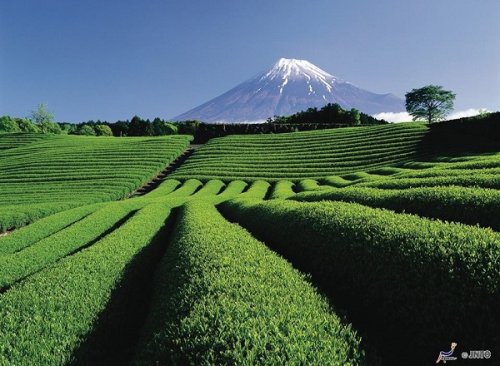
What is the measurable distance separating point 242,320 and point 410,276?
3.75 meters

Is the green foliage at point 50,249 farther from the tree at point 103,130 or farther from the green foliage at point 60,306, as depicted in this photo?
the tree at point 103,130

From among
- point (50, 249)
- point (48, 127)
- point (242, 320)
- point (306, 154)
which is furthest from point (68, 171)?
point (48, 127)

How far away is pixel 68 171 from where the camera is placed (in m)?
59.1

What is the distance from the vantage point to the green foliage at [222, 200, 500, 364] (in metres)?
6.44

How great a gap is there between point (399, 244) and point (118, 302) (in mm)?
7977

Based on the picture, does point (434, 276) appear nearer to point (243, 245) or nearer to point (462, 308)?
point (462, 308)

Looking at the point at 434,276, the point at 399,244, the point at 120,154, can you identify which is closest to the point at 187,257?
the point at 399,244

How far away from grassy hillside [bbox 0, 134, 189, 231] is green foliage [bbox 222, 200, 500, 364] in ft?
96.6

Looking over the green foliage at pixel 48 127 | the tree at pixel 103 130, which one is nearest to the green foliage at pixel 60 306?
the tree at pixel 103 130

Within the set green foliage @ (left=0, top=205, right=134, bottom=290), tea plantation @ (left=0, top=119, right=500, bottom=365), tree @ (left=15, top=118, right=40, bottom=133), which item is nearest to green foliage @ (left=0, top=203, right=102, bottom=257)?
tea plantation @ (left=0, top=119, right=500, bottom=365)

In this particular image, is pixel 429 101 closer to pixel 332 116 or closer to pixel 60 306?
pixel 332 116

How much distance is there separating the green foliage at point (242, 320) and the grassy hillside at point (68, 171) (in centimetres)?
2759

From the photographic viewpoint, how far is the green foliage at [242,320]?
5.64 metres

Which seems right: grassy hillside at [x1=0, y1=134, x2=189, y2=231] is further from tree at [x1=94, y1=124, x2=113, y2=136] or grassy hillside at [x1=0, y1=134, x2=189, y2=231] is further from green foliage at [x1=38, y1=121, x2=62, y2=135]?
tree at [x1=94, y1=124, x2=113, y2=136]
